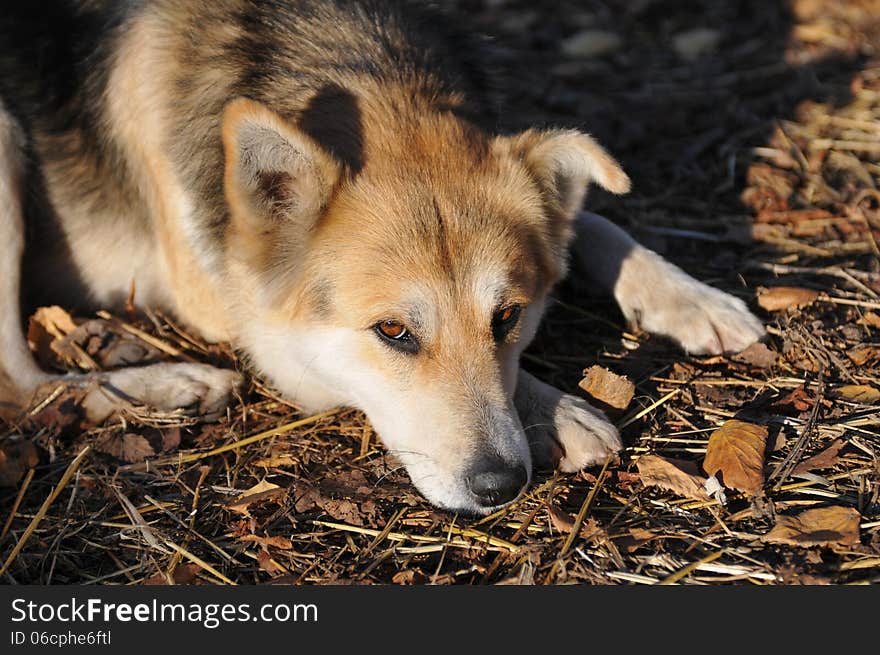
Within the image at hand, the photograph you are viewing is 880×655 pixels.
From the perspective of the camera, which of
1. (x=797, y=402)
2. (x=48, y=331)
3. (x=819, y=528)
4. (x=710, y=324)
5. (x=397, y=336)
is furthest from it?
(x=48, y=331)

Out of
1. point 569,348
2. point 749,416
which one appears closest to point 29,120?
point 569,348

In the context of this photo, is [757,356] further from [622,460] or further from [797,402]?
[622,460]


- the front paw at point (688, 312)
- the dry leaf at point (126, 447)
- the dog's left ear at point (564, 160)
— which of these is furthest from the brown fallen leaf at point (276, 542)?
the front paw at point (688, 312)

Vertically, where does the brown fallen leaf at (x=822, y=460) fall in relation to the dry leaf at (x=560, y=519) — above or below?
below

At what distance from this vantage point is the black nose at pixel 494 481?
3.08 m

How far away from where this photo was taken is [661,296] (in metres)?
4.23

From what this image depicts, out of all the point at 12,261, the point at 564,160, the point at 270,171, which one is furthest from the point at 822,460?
the point at 12,261

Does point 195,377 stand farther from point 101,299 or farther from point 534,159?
point 534,159

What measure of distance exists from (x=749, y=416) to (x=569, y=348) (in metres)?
0.88

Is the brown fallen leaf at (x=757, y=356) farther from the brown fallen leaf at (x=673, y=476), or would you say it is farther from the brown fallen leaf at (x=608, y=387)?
the brown fallen leaf at (x=673, y=476)

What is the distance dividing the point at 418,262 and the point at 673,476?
117 cm

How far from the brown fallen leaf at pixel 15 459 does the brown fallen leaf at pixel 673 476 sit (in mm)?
2343

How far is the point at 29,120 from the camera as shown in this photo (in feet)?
14.0

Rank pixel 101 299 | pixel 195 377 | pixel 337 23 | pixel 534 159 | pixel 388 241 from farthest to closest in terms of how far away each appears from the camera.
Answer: pixel 101 299
pixel 195 377
pixel 337 23
pixel 534 159
pixel 388 241
